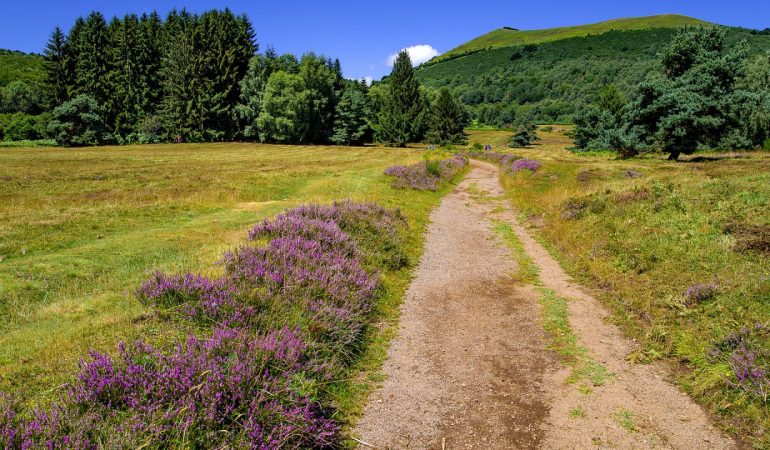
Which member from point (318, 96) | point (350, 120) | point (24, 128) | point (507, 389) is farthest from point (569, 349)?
point (24, 128)

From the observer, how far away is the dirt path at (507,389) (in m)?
4.86

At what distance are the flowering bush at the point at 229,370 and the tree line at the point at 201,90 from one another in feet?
229

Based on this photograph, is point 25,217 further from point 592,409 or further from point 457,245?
point 592,409

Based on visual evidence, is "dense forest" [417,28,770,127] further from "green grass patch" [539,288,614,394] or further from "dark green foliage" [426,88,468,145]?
"green grass patch" [539,288,614,394]

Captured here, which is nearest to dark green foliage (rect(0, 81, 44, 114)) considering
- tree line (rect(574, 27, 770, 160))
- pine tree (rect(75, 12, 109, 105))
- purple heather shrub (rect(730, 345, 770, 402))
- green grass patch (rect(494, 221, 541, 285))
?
pine tree (rect(75, 12, 109, 105))

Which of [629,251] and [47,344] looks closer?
[47,344]

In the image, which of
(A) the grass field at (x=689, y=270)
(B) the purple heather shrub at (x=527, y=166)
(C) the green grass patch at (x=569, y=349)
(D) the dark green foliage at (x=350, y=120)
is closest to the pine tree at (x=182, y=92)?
A: (D) the dark green foliage at (x=350, y=120)

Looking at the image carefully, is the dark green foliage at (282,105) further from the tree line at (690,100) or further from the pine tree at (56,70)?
the tree line at (690,100)

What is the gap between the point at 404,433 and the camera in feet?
16.2

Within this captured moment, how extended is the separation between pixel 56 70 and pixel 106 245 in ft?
292

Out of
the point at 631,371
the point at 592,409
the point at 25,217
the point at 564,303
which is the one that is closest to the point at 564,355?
the point at 631,371

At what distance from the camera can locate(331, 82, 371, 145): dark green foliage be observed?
8162 centimetres

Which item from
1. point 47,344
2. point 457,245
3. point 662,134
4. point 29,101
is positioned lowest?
point 457,245

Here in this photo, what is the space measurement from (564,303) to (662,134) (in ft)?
86.0
